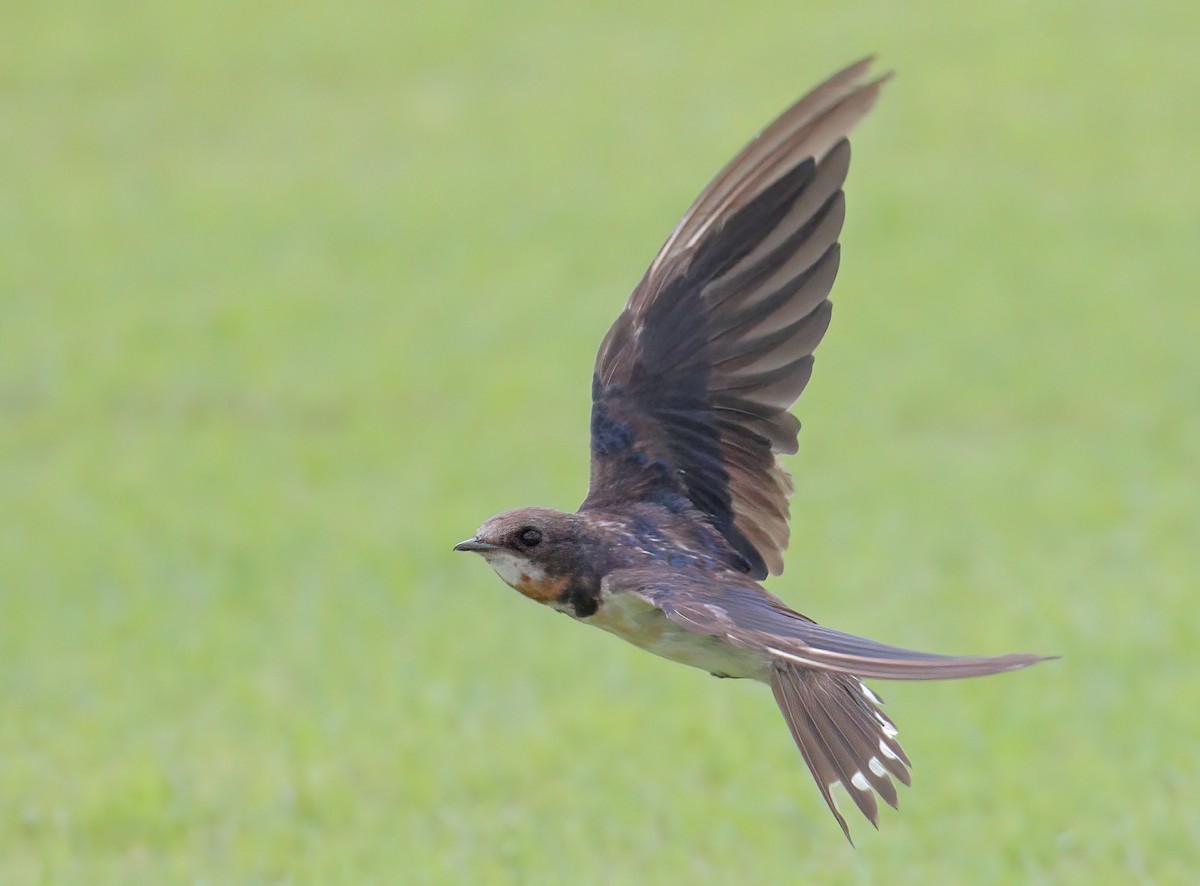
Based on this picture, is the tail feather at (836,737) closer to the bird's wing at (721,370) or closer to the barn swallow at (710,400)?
the barn swallow at (710,400)

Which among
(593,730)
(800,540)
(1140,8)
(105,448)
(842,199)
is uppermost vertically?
(1140,8)

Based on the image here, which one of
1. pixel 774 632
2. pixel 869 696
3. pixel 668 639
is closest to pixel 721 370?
pixel 668 639

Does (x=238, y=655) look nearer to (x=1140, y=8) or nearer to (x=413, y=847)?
(x=413, y=847)

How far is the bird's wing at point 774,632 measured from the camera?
3.05m

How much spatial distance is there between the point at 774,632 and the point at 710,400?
111 cm

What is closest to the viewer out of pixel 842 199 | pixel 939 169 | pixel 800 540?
pixel 842 199

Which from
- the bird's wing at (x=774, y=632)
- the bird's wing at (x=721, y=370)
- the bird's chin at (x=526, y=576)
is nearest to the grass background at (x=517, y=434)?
the bird's wing at (x=721, y=370)

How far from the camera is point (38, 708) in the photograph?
25.1 ft

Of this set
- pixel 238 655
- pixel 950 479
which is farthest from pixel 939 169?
pixel 238 655

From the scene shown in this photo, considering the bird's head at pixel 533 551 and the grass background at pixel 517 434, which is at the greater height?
the grass background at pixel 517 434

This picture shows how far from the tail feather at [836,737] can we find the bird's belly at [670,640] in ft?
0.34

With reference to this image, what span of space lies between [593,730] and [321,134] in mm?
11573

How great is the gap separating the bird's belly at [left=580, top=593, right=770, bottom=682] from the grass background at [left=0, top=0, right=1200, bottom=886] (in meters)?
2.02

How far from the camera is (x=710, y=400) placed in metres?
4.64
